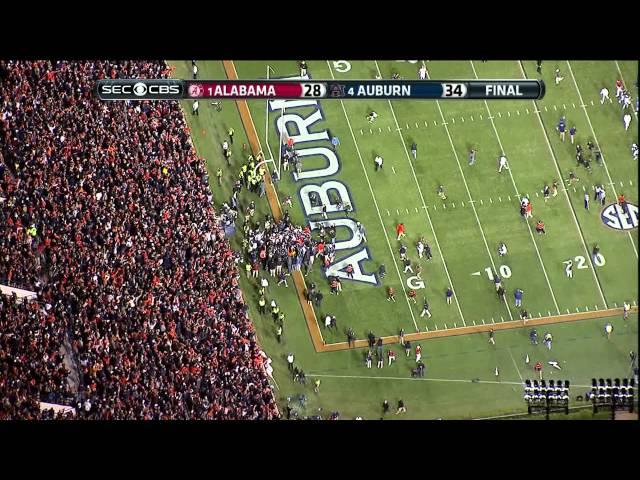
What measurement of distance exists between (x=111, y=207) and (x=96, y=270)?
103 inches

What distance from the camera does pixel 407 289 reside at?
78188 mm

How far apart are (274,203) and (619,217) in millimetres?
12776

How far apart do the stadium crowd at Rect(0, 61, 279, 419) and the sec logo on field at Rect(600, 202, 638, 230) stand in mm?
14222

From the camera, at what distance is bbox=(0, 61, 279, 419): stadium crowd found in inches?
2803

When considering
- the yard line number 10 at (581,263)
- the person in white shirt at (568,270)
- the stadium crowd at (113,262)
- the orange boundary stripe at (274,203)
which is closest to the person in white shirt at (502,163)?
the yard line number 10 at (581,263)

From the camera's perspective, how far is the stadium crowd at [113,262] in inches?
2803

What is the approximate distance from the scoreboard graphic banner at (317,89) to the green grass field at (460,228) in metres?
19.5

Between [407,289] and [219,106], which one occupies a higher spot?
[219,106]

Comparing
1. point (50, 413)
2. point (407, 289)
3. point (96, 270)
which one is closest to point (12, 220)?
point (96, 270)

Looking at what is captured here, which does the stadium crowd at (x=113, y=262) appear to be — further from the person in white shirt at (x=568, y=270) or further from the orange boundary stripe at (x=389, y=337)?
the person in white shirt at (x=568, y=270)

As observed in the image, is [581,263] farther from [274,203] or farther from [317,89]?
[317,89]

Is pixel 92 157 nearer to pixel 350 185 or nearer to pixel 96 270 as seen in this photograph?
pixel 96 270

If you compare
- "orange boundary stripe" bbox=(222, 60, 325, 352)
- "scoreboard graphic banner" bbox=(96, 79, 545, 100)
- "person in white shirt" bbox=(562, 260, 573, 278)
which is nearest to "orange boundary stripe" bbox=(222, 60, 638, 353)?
"orange boundary stripe" bbox=(222, 60, 325, 352)

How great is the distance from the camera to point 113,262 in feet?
244
